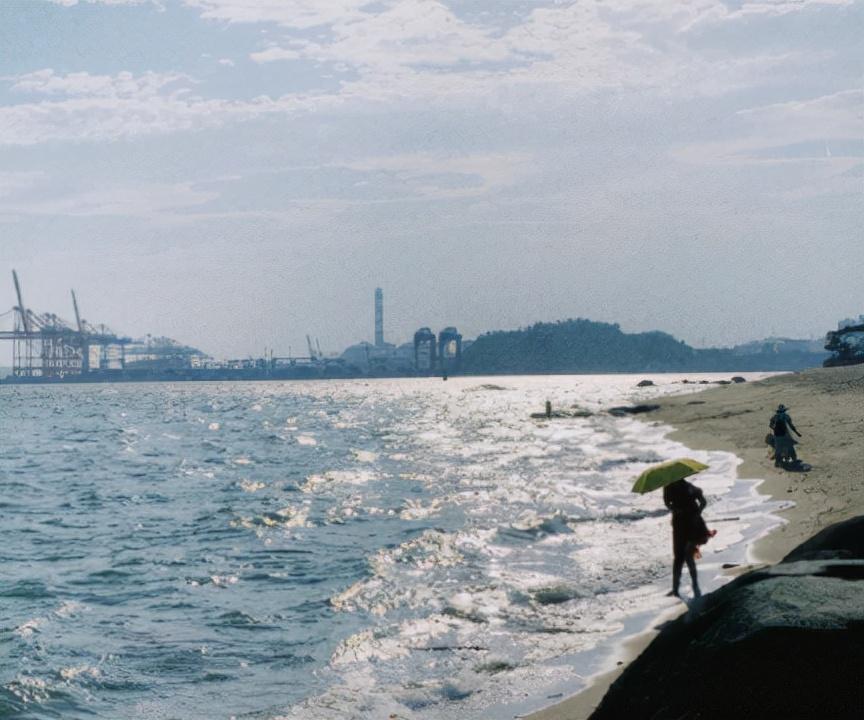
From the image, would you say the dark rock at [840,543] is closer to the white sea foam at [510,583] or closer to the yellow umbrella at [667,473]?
the yellow umbrella at [667,473]

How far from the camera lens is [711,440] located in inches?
1447

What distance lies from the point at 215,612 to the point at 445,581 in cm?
368

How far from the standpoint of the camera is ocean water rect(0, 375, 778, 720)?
10141mm

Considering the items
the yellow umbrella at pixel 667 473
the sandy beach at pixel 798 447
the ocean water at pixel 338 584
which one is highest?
the yellow umbrella at pixel 667 473

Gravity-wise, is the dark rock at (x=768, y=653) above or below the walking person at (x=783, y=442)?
above

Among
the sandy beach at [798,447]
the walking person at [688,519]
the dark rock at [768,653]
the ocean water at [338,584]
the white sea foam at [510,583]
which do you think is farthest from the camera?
the sandy beach at [798,447]

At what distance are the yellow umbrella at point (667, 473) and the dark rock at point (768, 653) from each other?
3451 mm

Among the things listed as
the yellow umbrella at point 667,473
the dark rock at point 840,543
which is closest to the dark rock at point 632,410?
the yellow umbrella at point 667,473

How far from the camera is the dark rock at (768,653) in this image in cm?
471

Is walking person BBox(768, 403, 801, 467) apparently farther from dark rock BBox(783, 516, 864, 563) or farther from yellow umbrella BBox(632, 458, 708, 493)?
dark rock BBox(783, 516, 864, 563)

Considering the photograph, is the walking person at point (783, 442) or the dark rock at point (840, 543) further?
the walking person at point (783, 442)

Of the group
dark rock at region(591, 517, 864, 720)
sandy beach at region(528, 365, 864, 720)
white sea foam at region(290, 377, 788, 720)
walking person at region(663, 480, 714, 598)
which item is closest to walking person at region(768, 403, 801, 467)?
sandy beach at region(528, 365, 864, 720)

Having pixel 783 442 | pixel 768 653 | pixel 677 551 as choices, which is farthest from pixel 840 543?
pixel 783 442

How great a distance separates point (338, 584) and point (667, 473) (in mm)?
7360
